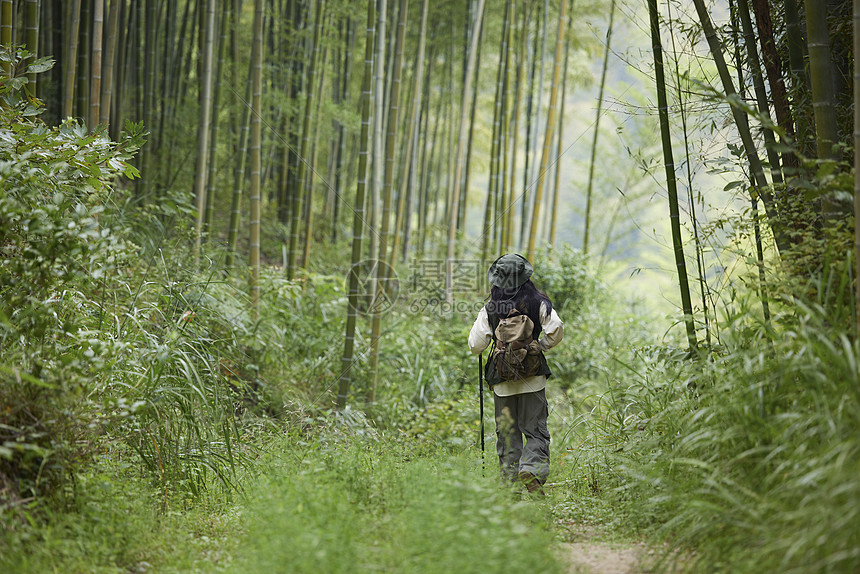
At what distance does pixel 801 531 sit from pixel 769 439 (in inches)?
18.0

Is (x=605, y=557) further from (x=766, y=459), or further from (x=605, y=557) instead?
(x=766, y=459)

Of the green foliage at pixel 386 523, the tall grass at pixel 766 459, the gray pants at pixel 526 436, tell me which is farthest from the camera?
the gray pants at pixel 526 436

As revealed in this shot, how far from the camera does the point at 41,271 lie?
2.41 metres

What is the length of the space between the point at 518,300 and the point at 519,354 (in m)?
0.30

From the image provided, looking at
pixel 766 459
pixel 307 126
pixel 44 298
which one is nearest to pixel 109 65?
pixel 307 126

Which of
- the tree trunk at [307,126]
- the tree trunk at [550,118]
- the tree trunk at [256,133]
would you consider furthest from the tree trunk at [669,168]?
the tree trunk at [550,118]

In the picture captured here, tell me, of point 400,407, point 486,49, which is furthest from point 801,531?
point 486,49

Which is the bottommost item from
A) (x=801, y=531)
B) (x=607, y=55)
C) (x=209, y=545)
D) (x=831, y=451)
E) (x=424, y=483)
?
(x=209, y=545)

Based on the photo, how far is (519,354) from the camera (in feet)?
10.6

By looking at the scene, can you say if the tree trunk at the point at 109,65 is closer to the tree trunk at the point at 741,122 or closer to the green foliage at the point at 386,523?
the green foliage at the point at 386,523

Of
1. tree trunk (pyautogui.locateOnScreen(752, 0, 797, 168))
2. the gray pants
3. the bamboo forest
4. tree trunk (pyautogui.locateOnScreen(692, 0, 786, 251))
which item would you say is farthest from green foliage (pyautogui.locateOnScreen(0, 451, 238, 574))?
tree trunk (pyautogui.locateOnScreen(752, 0, 797, 168))

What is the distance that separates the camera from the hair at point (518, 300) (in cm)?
336

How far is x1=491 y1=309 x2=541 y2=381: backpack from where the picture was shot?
3252 mm

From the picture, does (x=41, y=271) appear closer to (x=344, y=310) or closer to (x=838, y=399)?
(x=838, y=399)
